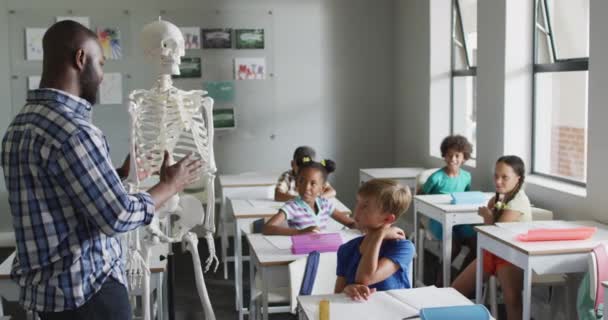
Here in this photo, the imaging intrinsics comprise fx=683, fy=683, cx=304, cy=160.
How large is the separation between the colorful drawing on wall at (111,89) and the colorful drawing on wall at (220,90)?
807mm

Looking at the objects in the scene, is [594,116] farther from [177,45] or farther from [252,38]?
[252,38]

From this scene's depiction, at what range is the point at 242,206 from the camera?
4.44 meters

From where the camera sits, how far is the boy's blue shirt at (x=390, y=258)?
2.53 meters

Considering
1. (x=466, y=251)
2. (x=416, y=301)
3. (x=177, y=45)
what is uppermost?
(x=177, y=45)

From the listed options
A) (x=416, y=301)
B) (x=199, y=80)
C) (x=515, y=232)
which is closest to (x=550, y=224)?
(x=515, y=232)

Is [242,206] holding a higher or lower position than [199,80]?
lower

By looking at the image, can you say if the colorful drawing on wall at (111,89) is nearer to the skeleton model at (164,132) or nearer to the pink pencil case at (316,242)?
the skeleton model at (164,132)

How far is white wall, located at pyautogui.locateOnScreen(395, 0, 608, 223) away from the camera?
3791 millimetres

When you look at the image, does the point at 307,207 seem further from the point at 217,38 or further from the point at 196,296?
the point at 217,38

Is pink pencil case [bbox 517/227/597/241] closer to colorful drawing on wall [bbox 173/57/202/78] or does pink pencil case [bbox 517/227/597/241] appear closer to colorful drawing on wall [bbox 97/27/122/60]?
colorful drawing on wall [bbox 173/57/202/78]

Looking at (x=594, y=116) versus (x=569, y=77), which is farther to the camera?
(x=569, y=77)

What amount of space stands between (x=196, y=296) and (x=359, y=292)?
8.76 ft

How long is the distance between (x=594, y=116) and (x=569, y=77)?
811mm

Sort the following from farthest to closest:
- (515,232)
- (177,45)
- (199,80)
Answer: (199,80) < (515,232) < (177,45)
